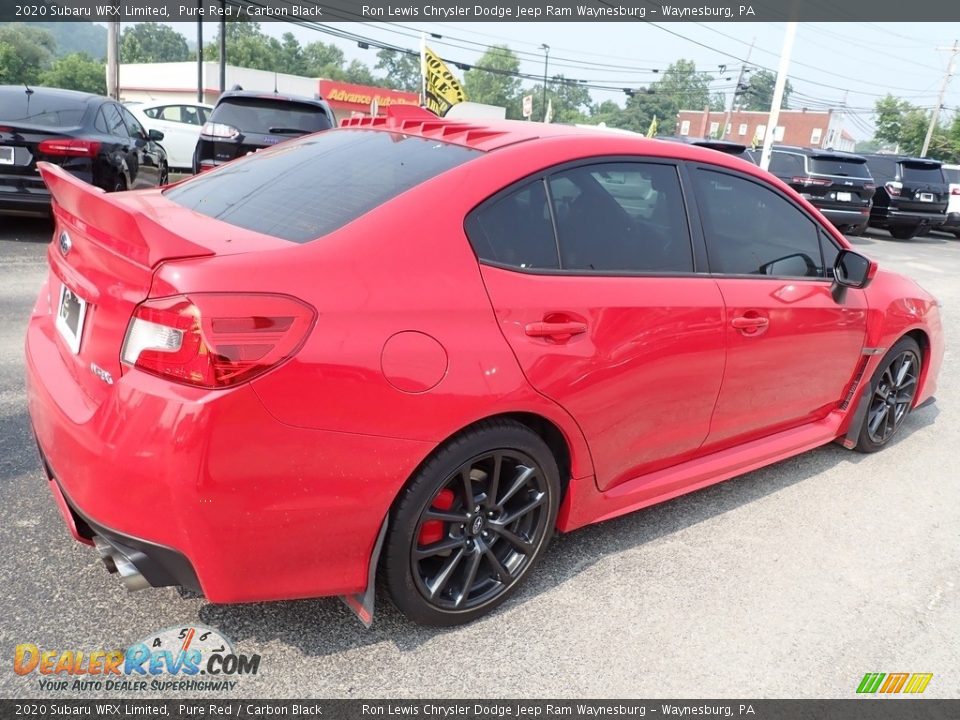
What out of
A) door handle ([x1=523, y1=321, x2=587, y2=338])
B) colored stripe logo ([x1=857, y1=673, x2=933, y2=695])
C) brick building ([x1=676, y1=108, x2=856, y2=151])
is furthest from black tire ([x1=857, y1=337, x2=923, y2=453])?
brick building ([x1=676, y1=108, x2=856, y2=151])

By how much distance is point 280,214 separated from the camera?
2426 millimetres

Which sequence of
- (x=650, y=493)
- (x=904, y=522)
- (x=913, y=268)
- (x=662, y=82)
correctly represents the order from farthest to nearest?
(x=662, y=82), (x=913, y=268), (x=904, y=522), (x=650, y=493)

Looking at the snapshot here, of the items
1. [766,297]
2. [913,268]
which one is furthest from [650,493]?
[913,268]

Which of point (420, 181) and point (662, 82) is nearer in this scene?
point (420, 181)

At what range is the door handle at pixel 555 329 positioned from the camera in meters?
2.43

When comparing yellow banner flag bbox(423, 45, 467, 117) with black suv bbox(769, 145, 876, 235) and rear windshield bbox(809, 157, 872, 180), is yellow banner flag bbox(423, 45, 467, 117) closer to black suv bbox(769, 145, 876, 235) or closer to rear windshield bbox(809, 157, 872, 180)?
black suv bbox(769, 145, 876, 235)

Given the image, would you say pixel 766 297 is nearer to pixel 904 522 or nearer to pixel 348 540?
pixel 904 522

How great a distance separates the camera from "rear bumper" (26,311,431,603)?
1.90 metres

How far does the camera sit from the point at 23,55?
3511 inches

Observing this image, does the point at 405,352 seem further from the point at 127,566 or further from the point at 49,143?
the point at 49,143

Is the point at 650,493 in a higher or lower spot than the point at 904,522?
higher

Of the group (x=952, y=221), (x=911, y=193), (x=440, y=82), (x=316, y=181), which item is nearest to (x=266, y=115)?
(x=316, y=181)

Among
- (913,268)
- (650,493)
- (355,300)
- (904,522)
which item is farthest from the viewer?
(913,268)

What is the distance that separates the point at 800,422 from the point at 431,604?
225 cm
